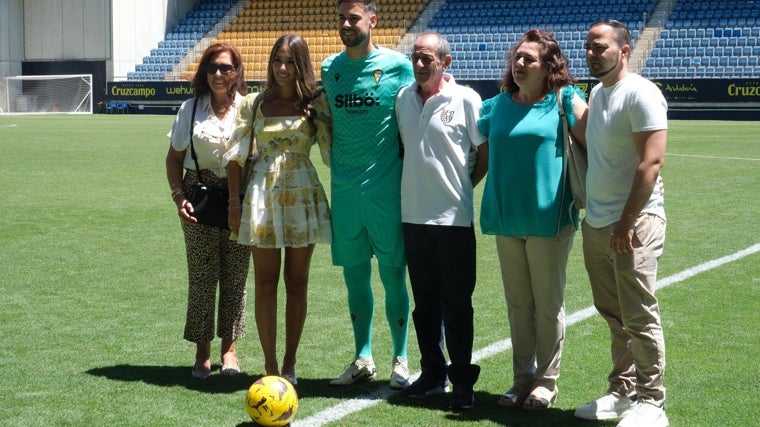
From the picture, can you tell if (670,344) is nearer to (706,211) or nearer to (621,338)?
(621,338)

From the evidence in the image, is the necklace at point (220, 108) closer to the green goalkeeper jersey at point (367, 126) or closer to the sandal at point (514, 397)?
the green goalkeeper jersey at point (367, 126)

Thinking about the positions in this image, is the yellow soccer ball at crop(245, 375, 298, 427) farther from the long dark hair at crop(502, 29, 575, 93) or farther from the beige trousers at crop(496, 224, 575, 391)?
the long dark hair at crop(502, 29, 575, 93)

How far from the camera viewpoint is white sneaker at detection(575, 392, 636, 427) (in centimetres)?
473

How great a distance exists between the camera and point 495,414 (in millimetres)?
4832

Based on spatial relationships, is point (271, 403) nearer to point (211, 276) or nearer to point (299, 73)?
point (211, 276)

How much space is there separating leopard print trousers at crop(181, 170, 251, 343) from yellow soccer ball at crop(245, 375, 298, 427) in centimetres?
116

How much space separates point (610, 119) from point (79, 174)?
13362mm

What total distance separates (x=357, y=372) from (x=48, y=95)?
42.9m

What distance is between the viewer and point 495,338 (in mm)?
6320

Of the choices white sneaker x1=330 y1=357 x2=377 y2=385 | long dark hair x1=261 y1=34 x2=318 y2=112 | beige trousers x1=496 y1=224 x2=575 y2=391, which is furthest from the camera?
white sneaker x1=330 y1=357 x2=377 y2=385

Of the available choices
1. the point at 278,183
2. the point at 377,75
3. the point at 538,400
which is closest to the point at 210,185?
the point at 278,183

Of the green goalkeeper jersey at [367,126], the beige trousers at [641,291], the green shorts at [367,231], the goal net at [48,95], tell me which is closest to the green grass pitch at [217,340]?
the beige trousers at [641,291]

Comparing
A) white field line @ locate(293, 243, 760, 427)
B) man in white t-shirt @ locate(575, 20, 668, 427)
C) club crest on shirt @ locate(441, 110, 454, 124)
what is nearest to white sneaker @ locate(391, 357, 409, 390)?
white field line @ locate(293, 243, 760, 427)

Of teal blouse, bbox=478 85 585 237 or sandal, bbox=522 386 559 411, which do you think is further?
sandal, bbox=522 386 559 411
